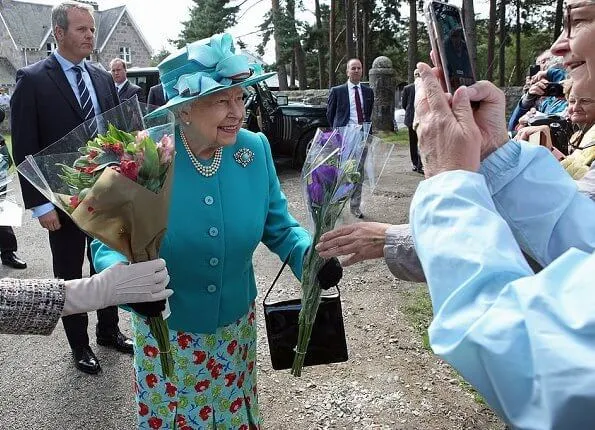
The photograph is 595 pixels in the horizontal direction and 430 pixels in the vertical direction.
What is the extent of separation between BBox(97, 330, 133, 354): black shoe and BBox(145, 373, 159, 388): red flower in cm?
188

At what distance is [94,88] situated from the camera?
3.62 metres

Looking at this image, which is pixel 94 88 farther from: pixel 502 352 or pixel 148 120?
pixel 502 352

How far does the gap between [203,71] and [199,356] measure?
106cm

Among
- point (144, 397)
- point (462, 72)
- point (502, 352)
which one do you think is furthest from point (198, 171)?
point (502, 352)

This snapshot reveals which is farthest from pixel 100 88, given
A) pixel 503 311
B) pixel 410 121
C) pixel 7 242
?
pixel 410 121

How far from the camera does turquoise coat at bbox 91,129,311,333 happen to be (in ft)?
6.25

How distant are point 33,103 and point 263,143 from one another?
1941 millimetres

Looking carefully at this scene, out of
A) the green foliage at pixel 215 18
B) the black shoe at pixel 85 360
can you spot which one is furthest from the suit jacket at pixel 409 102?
the green foliage at pixel 215 18

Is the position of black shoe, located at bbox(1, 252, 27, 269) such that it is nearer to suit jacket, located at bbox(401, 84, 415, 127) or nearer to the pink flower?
the pink flower

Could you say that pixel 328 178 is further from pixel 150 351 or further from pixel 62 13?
pixel 62 13

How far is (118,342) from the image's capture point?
12.4ft

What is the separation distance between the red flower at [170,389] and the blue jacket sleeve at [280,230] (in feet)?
2.08

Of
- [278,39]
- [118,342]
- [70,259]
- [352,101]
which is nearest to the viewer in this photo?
[70,259]

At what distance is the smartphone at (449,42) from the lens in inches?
46.1
